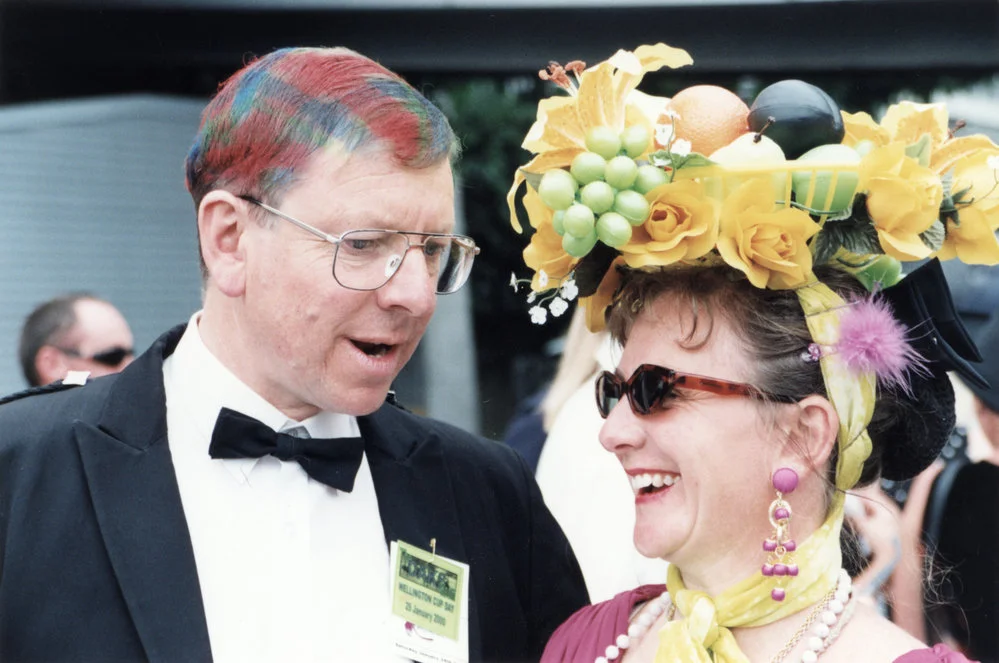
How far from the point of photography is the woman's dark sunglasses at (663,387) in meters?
2.32

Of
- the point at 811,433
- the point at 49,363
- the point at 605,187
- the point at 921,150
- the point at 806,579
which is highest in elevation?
the point at 921,150

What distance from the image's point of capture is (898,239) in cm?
227

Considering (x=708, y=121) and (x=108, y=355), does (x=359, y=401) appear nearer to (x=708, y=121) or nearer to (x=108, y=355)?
(x=708, y=121)

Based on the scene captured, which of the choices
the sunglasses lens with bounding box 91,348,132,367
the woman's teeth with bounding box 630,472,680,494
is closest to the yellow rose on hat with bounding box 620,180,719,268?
the woman's teeth with bounding box 630,472,680,494

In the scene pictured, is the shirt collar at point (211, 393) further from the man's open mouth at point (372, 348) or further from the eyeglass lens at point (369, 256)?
the eyeglass lens at point (369, 256)

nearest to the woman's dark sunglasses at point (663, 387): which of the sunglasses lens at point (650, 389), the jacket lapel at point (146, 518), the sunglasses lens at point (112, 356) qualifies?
the sunglasses lens at point (650, 389)

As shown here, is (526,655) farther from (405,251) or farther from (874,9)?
(874,9)

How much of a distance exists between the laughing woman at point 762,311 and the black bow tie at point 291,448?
617 millimetres

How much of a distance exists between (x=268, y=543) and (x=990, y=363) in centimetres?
282

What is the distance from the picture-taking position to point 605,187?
2.25 meters

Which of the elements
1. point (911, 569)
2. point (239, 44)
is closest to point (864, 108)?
point (911, 569)

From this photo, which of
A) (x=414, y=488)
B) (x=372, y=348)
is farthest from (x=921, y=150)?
(x=414, y=488)

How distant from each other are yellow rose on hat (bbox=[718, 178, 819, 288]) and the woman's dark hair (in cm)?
12

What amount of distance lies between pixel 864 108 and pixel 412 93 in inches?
145
